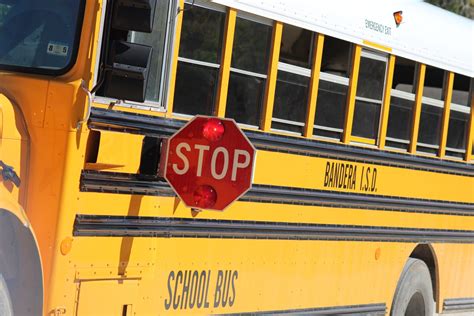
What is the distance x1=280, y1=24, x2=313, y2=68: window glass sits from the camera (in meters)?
6.00

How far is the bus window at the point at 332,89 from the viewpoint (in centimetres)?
641

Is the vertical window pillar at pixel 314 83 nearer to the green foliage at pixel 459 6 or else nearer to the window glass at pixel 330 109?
the window glass at pixel 330 109

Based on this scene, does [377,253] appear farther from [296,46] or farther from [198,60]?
[198,60]

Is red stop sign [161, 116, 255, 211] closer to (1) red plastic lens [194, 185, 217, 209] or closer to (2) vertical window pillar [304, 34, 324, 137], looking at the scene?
(1) red plastic lens [194, 185, 217, 209]

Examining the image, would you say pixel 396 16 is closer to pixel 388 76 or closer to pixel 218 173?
pixel 388 76

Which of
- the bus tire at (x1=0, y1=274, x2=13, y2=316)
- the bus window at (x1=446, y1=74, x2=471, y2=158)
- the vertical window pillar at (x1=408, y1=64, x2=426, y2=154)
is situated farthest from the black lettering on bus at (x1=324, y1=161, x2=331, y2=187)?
the bus tire at (x1=0, y1=274, x2=13, y2=316)

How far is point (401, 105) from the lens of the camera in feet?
→ 24.1

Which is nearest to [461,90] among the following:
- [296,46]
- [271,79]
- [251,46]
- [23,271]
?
[296,46]

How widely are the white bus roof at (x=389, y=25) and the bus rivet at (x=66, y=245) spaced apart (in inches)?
63.1

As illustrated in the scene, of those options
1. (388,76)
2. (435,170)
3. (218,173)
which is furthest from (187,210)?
(435,170)

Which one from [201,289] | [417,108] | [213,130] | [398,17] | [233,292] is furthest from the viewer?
[417,108]

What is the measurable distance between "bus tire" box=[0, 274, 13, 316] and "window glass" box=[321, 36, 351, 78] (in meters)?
2.75

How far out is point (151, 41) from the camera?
4.98 metres

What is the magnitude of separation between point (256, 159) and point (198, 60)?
2.40 ft
